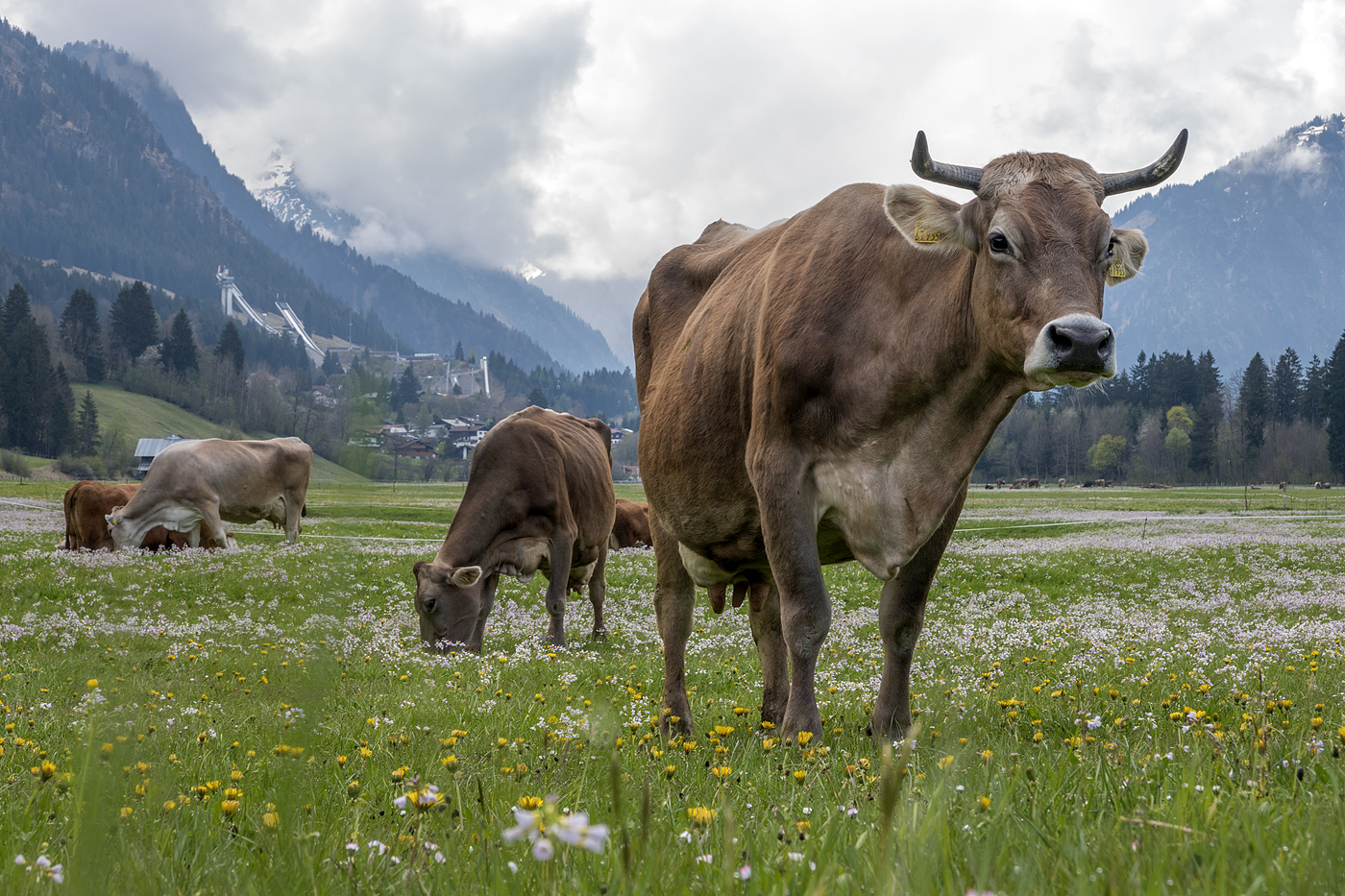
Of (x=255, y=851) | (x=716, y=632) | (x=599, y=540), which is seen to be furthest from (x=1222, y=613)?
(x=255, y=851)

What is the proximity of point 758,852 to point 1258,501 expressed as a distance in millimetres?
68886

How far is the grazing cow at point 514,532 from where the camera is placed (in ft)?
35.7

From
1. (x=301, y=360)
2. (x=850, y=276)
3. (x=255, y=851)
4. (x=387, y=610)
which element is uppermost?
(x=850, y=276)

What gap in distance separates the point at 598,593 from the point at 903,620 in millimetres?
8662

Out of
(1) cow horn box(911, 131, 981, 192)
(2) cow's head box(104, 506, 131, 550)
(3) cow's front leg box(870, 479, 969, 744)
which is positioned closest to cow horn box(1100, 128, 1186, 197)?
(1) cow horn box(911, 131, 981, 192)

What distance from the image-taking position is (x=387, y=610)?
47.8 feet

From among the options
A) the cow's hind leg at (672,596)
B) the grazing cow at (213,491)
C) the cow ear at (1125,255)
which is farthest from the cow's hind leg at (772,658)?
the grazing cow at (213,491)

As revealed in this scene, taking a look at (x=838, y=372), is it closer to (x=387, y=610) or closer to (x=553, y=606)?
(x=553, y=606)

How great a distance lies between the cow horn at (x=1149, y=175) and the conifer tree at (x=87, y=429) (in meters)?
60.8

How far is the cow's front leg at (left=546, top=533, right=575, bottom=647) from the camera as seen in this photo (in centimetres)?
1153

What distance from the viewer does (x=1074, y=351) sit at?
11.5 ft

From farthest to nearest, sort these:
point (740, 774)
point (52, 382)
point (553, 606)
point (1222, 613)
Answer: point (52, 382) < point (1222, 613) < point (553, 606) < point (740, 774)

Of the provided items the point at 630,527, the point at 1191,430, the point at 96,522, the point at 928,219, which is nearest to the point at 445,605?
the point at 928,219

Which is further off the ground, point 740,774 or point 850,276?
point 850,276
